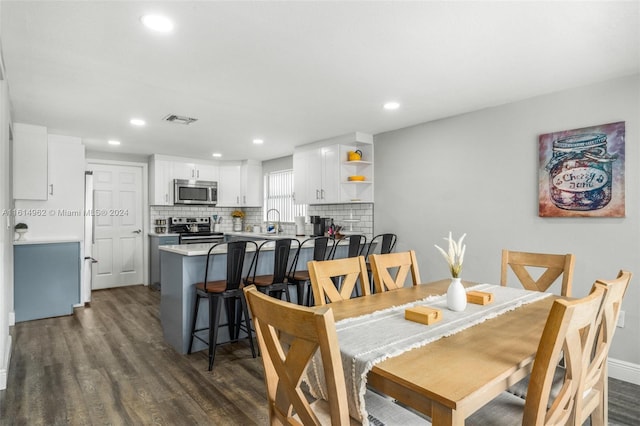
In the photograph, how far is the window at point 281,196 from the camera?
6426 millimetres

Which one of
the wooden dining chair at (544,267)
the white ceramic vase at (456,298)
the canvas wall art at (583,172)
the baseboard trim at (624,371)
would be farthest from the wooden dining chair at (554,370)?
the canvas wall art at (583,172)

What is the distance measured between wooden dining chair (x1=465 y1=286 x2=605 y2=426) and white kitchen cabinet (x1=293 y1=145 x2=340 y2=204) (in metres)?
3.66

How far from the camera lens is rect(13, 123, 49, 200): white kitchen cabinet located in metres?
4.20

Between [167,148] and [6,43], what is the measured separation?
354cm

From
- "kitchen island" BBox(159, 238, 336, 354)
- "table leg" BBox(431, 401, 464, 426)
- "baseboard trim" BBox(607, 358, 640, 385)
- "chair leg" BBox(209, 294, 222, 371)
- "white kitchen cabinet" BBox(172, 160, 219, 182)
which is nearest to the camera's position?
"table leg" BBox(431, 401, 464, 426)

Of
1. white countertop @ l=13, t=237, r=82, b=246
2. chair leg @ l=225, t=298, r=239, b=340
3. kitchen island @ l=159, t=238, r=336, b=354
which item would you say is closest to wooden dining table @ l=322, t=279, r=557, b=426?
kitchen island @ l=159, t=238, r=336, b=354

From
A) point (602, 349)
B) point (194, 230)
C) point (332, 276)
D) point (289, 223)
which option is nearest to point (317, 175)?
point (289, 223)

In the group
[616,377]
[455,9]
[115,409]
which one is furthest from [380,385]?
[616,377]

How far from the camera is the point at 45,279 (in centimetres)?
439

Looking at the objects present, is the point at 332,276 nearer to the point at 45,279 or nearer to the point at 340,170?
the point at 340,170

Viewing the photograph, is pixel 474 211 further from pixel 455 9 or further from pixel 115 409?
pixel 115 409

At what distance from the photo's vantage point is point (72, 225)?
4734mm

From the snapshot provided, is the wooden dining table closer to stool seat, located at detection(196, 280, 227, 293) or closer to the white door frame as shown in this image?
stool seat, located at detection(196, 280, 227, 293)

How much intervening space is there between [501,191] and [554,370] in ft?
8.85
